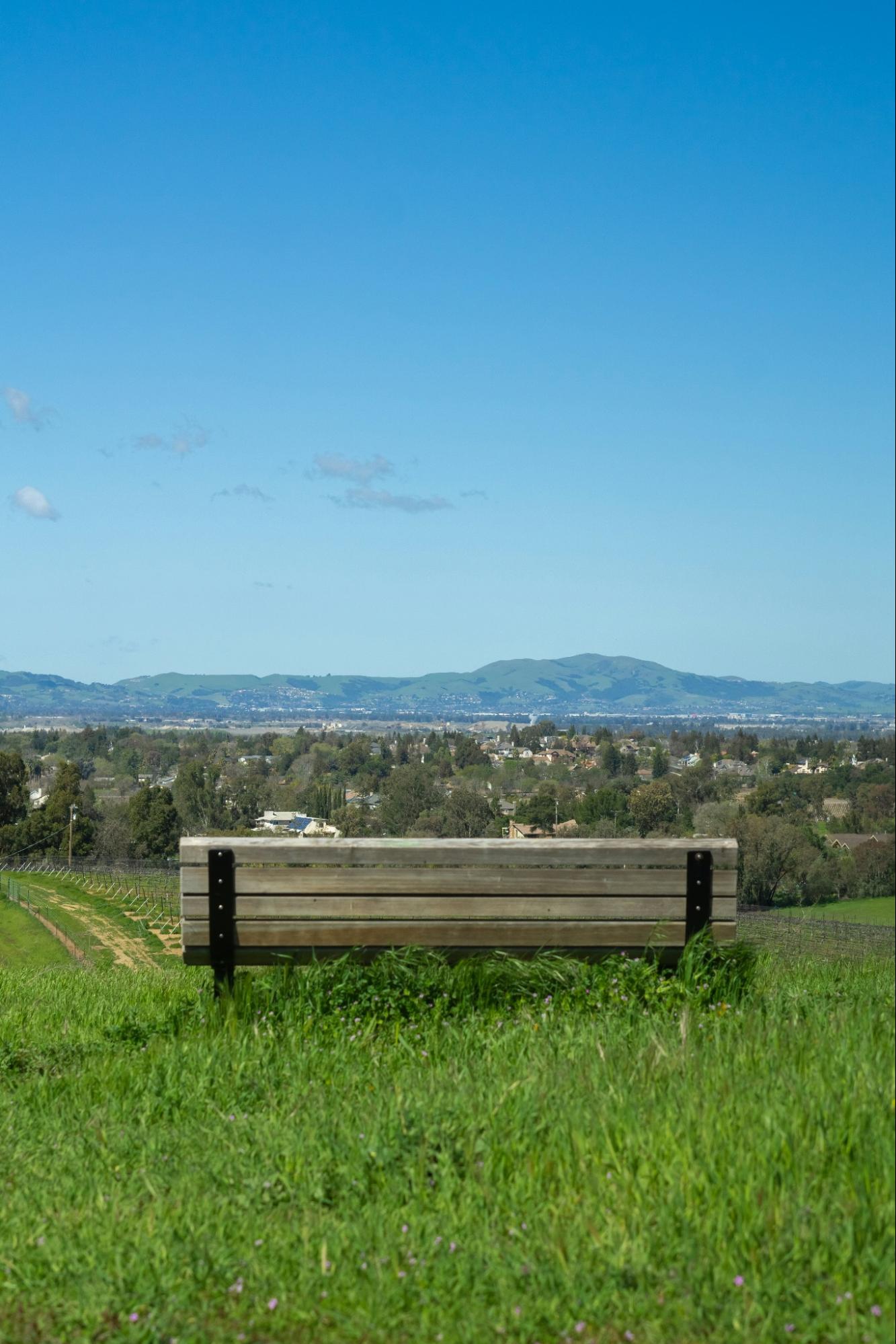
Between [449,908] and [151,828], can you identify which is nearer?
[449,908]

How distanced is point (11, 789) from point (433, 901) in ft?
227

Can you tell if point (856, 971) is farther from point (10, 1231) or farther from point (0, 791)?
point (0, 791)

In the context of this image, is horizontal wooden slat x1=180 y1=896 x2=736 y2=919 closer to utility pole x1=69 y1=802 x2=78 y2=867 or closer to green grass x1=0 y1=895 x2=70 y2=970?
green grass x1=0 y1=895 x2=70 y2=970

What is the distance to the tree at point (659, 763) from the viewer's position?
2916 inches

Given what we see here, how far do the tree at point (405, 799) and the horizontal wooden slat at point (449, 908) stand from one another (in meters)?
57.9

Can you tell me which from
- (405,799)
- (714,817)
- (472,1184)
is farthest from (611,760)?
(472,1184)

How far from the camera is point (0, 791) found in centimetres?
6875

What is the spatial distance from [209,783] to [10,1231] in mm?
76143

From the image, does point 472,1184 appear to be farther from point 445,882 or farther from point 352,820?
point 352,820

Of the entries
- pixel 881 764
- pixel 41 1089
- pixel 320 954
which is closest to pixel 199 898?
pixel 320 954

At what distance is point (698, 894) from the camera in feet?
18.3

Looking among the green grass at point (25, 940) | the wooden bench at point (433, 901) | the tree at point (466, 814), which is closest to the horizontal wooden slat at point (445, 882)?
the wooden bench at point (433, 901)

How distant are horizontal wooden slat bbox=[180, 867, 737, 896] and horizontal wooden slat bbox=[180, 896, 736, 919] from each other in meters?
0.02

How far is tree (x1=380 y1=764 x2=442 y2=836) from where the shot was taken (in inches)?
2650
